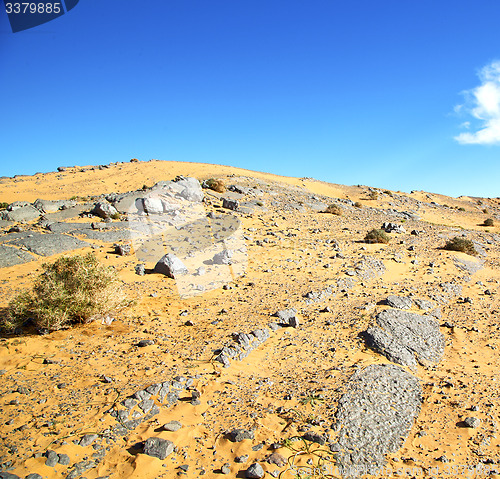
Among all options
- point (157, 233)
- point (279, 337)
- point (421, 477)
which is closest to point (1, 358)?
point (279, 337)

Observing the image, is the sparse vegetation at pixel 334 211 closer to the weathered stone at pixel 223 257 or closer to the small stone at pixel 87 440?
the weathered stone at pixel 223 257

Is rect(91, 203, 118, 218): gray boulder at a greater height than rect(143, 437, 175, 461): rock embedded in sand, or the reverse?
rect(91, 203, 118, 218): gray boulder

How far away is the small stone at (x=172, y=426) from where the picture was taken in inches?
158

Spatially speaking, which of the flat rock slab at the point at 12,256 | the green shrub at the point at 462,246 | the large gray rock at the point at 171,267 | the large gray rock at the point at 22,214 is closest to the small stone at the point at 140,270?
the large gray rock at the point at 171,267

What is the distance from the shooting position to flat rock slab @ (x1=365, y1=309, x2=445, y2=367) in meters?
5.93

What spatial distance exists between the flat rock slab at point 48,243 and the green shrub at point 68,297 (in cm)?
509

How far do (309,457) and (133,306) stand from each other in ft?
17.2

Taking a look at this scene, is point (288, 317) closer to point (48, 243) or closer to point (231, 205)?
point (48, 243)

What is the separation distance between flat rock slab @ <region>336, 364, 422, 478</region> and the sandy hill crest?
0.07 feet

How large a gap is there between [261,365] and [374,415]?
6.43ft

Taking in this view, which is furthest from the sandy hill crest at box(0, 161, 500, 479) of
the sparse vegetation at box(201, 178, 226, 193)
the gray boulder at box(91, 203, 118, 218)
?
the sparse vegetation at box(201, 178, 226, 193)

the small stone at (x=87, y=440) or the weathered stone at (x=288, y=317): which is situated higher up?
the weathered stone at (x=288, y=317)

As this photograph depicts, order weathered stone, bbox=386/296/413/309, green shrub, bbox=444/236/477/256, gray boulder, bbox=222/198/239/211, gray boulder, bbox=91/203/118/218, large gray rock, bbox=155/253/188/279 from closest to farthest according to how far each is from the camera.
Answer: weathered stone, bbox=386/296/413/309 < large gray rock, bbox=155/253/188/279 < green shrub, bbox=444/236/477/256 < gray boulder, bbox=91/203/118/218 < gray boulder, bbox=222/198/239/211

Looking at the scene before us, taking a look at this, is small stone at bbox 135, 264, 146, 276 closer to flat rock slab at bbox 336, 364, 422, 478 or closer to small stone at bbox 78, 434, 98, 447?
small stone at bbox 78, 434, 98, 447
